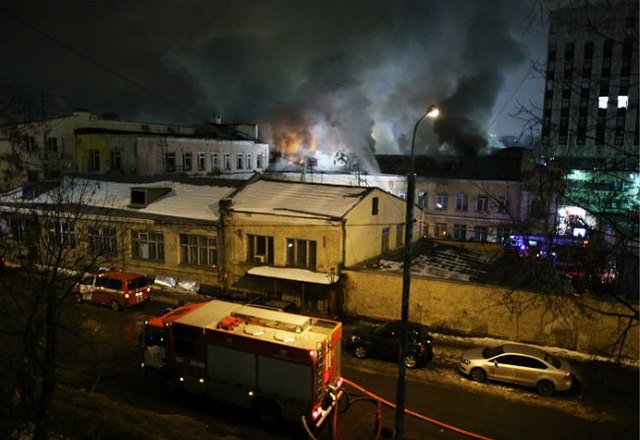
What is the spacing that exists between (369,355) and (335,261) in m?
5.99

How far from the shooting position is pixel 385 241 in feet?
91.6

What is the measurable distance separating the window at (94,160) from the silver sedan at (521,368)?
35318 mm

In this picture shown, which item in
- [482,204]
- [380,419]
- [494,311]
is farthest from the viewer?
[482,204]

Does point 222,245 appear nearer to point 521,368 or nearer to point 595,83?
point 521,368

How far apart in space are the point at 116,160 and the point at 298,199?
21.6 meters

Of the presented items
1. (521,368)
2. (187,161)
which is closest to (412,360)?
(521,368)

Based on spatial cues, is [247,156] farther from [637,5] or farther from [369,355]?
[637,5]

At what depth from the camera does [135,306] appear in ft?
77.9

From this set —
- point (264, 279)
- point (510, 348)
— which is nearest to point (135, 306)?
point (264, 279)

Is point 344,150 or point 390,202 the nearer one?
point 390,202

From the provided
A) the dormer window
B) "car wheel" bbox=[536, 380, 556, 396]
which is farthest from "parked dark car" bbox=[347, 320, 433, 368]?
the dormer window

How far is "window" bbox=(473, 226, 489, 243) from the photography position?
140 ft

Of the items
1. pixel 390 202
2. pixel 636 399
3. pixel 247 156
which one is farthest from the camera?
pixel 247 156

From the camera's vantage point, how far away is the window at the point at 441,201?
44281 mm
